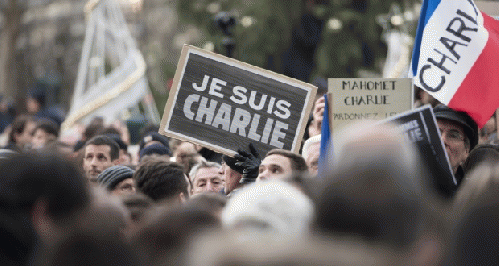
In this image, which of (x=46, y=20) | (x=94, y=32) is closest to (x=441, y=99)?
(x=94, y=32)

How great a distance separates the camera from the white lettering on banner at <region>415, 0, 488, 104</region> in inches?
→ 275

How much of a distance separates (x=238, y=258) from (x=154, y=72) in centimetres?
2647

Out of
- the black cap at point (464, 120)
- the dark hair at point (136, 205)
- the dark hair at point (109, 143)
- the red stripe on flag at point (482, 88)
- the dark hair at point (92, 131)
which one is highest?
the red stripe on flag at point (482, 88)

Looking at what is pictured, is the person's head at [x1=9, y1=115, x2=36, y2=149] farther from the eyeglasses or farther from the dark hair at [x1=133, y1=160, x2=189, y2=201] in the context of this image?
the eyeglasses

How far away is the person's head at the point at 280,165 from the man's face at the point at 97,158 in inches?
120

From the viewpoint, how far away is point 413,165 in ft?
9.53

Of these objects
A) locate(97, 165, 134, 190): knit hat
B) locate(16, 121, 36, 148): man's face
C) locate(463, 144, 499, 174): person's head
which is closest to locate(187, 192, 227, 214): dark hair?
locate(463, 144, 499, 174): person's head

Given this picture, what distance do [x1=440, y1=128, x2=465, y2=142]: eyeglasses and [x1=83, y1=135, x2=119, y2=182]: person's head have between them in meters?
3.76

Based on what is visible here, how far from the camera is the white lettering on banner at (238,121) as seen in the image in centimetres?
751

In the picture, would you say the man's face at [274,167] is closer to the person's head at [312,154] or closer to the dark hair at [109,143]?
the person's head at [312,154]

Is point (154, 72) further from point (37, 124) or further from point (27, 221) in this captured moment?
point (27, 221)

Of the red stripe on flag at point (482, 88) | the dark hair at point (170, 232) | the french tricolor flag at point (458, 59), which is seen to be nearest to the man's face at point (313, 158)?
the french tricolor flag at point (458, 59)

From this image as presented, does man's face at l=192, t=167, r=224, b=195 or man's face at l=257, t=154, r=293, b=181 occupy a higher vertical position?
man's face at l=257, t=154, r=293, b=181

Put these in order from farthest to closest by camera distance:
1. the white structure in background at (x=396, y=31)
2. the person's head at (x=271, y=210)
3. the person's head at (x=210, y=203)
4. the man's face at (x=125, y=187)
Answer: the white structure in background at (x=396, y=31), the man's face at (x=125, y=187), the person's head at (x=210, y=203), the person's head at (x=271, y=210)
